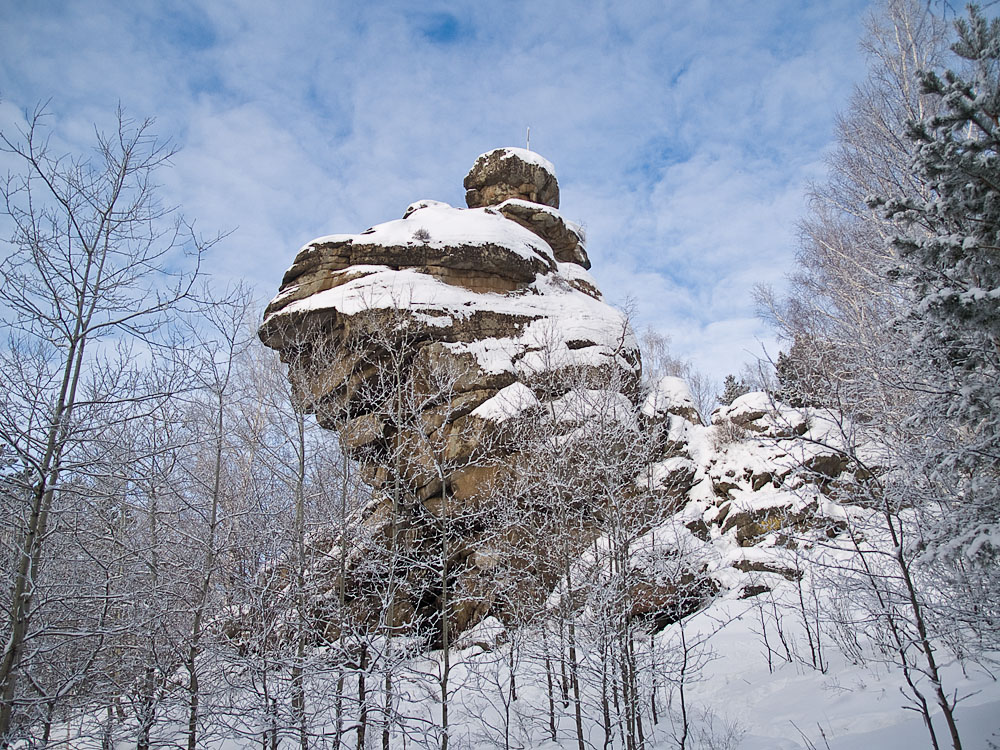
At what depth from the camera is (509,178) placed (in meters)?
19.5

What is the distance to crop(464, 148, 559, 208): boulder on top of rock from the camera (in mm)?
19531

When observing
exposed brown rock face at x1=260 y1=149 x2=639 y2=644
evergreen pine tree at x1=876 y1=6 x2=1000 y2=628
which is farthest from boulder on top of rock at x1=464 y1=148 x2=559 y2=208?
evergreen pine tree at x1=876 y1=6 x2=1000 y2=628

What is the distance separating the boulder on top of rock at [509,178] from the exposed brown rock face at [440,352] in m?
3.09

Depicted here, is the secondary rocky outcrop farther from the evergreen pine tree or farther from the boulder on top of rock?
the evergreen pine tree

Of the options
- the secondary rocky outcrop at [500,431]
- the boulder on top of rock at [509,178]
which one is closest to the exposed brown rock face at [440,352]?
the secondary rocky outcrop at [500,431]

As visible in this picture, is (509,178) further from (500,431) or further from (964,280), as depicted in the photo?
(964,280)

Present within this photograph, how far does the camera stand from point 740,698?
8.77 meters

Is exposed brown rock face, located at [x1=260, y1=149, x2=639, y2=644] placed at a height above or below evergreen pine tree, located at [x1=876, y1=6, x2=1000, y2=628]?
above

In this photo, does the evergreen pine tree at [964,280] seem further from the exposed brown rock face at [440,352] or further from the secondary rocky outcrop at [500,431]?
the exposed brown rock face at [440,352]

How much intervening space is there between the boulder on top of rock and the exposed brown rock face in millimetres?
3088

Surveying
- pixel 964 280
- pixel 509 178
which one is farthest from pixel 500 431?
pixel 509 178

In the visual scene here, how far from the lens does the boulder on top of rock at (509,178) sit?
64.1 feet

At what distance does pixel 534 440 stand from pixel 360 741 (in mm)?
6264

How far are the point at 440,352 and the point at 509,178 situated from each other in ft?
30.7
